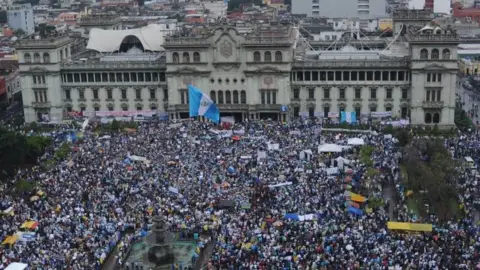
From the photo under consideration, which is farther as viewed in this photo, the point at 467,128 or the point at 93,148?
the point at 467,128

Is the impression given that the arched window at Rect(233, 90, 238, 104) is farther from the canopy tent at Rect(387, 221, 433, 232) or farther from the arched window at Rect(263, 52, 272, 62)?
the canopy tent at Rect(387, 221, 433, 232)

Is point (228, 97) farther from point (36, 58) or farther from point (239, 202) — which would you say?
point (239, 202)

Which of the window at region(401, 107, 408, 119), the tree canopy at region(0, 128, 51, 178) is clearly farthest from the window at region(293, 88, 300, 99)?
the tree canopy at region(0, 128, 51, 178)

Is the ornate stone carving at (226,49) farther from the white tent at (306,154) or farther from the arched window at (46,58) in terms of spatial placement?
the white tent at (306,154)

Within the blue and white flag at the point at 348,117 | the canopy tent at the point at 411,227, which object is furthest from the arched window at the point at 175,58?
the canopy tent at the point at 411,227

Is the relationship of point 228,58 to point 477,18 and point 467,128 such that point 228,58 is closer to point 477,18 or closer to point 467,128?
point 467,128

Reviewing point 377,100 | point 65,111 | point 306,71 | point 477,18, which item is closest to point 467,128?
point 377,100
